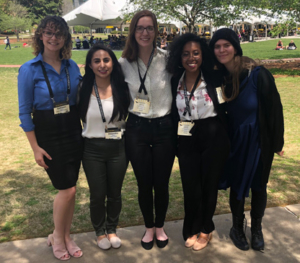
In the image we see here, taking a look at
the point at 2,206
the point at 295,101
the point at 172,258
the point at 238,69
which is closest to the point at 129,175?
the point at 2,206

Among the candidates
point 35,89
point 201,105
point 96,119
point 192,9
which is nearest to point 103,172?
point 96,119

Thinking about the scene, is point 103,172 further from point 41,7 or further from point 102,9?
point 41,7

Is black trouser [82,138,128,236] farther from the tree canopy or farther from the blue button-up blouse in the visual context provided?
the tree canopy

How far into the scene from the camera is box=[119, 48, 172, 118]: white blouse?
2785 mm

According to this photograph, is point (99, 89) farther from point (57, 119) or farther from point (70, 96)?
point (57, 119)

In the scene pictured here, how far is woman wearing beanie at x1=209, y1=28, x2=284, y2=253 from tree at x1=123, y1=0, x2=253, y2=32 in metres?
16.4

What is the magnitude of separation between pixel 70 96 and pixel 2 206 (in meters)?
2.05

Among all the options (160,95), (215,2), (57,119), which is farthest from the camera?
(215,2)

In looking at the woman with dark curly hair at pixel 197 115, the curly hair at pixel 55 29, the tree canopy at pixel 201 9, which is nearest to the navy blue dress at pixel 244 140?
the woman with dark curly hair at pixel 197 115

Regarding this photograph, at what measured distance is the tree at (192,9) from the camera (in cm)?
1839

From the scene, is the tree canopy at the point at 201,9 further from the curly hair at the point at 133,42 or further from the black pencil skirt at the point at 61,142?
the black pencil skirt at the point at 61,142

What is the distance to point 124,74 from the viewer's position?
2863 mm

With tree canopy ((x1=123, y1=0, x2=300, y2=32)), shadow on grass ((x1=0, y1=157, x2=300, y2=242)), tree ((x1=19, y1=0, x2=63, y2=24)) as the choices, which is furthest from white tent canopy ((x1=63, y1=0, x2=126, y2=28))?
tree ((x1=19, y1=0, x2=63, y2=24))

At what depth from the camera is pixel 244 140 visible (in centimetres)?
279
